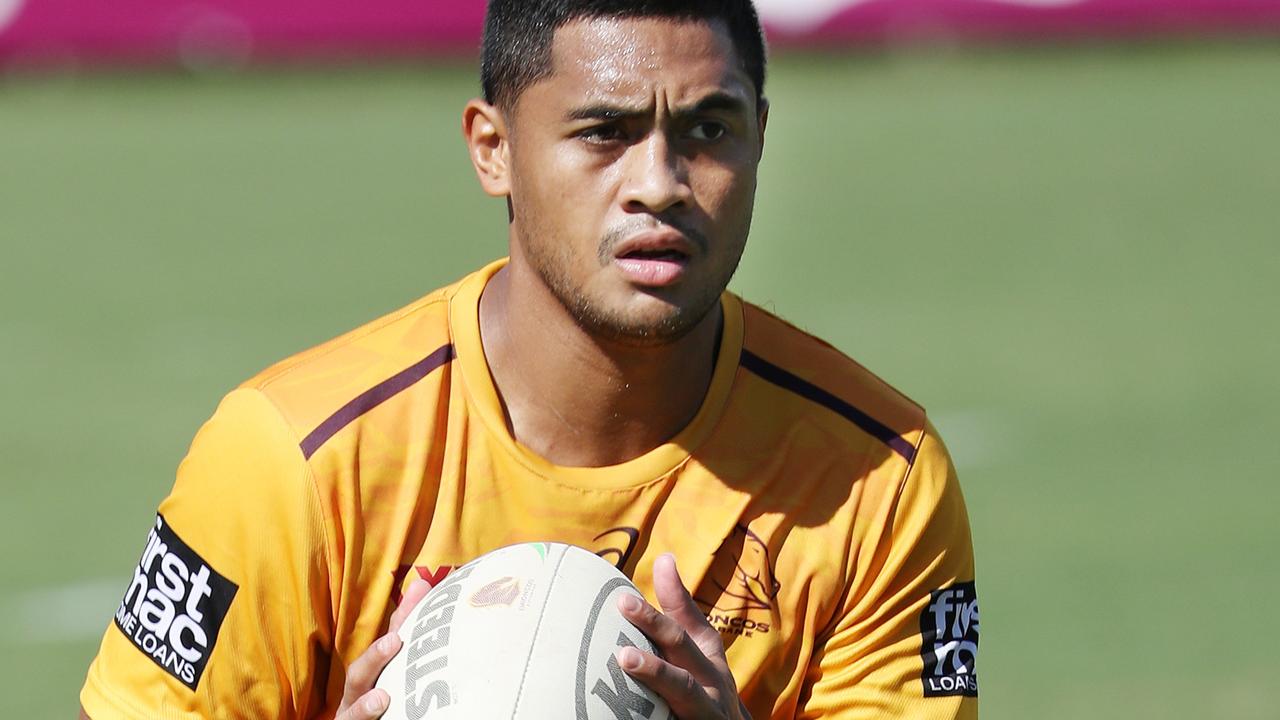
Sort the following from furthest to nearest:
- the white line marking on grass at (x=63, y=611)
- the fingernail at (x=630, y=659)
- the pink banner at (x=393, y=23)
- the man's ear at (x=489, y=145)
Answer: the pink banner at (x=393, y=23) < the white line marking on grass at (x=63, y=611) < the man's ear at (x=489, y=145) < the fingernail at (x=630, y=659)

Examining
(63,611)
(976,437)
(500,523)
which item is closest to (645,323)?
(500,523)

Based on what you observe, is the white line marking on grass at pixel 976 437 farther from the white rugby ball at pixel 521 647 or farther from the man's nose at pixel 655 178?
the white rugby ball at pixel 521 647

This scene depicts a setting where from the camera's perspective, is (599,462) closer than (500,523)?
No

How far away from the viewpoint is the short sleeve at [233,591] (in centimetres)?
396

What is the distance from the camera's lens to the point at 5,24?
63.1 ft

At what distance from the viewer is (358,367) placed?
Answer: 4.23 meters

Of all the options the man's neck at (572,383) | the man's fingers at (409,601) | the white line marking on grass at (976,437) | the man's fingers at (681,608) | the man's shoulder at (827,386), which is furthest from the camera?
the white line marking on grass at (976,437)

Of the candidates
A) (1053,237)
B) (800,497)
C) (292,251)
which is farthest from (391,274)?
(800,497)

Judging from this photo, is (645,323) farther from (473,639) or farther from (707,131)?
(473,639)

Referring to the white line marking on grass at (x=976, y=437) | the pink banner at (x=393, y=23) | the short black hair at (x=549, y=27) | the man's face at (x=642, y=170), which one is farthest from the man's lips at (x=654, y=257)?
the pink banner at (x=393, y=23)

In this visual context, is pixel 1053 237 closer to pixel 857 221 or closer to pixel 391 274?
pixel 857 221

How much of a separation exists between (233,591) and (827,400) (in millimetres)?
1399

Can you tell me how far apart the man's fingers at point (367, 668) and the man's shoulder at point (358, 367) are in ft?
1.55

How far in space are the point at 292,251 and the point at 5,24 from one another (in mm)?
6324
